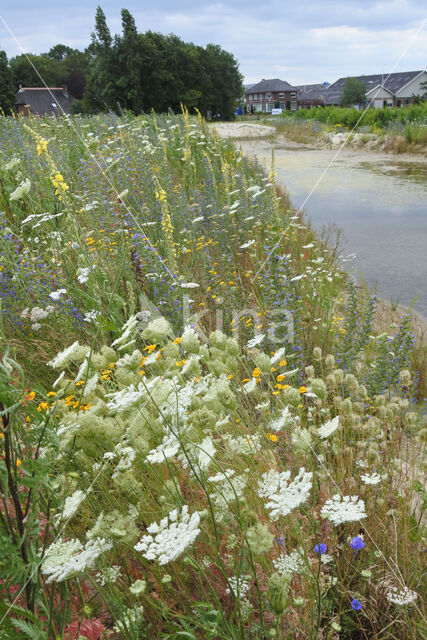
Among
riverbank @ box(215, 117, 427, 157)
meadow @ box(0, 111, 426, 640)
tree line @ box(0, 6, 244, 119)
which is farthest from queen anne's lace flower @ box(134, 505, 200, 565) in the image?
tree line @ box(0, 6, 244, 119)

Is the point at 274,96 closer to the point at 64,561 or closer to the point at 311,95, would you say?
the point at 311,95

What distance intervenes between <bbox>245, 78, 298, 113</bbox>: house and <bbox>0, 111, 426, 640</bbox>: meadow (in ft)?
287

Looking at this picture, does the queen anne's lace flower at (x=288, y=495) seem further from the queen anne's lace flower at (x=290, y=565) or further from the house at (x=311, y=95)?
the house at (x=311, y=95)

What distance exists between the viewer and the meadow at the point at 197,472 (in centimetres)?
103

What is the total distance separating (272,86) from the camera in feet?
279

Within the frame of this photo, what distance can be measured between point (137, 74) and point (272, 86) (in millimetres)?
64979

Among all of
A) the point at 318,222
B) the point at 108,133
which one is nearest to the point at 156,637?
the point at 318,222

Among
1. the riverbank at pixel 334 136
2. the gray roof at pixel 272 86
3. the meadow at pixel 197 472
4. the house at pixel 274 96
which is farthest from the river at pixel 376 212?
the gray roof at pixel 272 86

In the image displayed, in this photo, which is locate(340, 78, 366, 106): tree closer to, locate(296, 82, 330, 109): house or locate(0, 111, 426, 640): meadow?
locate(296, 82, 330, 109): house

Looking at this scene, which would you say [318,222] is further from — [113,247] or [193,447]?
[193,447]

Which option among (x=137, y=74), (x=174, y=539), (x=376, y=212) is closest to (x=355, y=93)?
(x=137, y=74)

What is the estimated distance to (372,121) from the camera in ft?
63.1

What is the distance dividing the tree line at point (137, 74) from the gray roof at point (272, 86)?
4302 cm

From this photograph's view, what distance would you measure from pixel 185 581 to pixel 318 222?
6.83 metres
